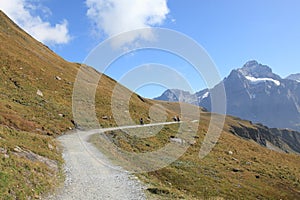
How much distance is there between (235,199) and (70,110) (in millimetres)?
32174

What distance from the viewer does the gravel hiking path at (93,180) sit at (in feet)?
66.9

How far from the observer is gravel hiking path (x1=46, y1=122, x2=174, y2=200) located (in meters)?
20.4

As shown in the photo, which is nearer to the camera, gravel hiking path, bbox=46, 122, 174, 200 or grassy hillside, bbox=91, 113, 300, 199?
gravel hiking path, bbox=46, 122, 174, 200

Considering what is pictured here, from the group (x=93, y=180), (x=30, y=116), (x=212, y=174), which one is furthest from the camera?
(x=30, y=116)

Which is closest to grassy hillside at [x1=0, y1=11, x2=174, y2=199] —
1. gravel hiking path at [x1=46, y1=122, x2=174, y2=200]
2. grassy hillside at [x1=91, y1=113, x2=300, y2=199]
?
gravel hiking path at [x1=46, y1=122, x2=174, y2=200]

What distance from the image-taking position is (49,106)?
167 feet

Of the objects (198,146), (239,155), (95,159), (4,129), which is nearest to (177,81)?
(95,159)

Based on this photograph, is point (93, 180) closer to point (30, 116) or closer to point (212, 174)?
point (212, 174)

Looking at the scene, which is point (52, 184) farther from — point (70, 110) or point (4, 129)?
point (70, 110)

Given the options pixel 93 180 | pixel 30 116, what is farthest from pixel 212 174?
pixel 30 116

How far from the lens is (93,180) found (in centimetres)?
2358

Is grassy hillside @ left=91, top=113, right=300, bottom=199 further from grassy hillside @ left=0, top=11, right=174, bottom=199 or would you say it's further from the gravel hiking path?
grassy hillside @ left=0, top=11, right=174, bottom=199

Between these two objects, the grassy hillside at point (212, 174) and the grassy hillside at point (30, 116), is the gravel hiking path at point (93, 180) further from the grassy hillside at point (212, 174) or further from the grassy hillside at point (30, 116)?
the grassy hillside at point (212, 174)

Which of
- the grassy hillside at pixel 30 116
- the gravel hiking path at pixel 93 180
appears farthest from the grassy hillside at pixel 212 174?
the grassy hillside at pixel 30 116
